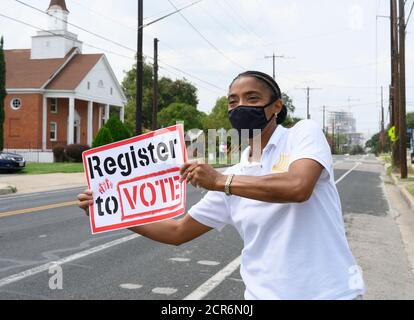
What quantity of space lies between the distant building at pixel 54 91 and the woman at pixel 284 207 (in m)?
38.5

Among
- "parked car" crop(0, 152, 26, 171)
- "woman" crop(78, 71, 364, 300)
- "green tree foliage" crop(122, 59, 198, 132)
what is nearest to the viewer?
"woman" crop(78, 71, 364, 300)

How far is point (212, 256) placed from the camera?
7273 mm

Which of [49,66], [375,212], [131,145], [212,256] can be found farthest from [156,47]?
[131,145]

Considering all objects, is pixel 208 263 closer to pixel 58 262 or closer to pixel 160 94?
pixel 58 262

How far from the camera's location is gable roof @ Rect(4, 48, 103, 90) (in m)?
42.2

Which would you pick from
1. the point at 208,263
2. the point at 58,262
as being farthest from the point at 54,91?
the point at 208,263

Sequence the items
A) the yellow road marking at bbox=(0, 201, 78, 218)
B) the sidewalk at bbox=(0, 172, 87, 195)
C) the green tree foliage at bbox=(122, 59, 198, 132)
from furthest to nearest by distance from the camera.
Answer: the green tree foliage at bbox=(122, 59, 198, 132)
the sidewalk at bbox=(0, 172, 87, 195)
the yellow road marking at bbox=(0, 201, 78, 218)

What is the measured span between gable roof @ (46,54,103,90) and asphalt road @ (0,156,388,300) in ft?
109

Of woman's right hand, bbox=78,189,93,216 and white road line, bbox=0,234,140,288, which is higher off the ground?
woman's right hand, bbox=78,189,93,216

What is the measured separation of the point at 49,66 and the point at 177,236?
4430cm

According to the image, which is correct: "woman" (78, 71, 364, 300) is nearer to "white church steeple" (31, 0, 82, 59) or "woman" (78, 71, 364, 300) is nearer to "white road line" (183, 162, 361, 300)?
"white road line" (183, 162, 361, 300)

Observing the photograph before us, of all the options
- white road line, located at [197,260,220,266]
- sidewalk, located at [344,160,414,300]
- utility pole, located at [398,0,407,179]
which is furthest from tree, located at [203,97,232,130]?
white road line, located at [197,260,220,266]

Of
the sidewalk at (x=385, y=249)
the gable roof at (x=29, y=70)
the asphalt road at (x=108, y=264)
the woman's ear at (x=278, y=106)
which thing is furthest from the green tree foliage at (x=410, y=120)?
the woman's ear at (x=278, y=106)

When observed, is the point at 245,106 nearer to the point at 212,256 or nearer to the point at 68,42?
the point at 212,256
